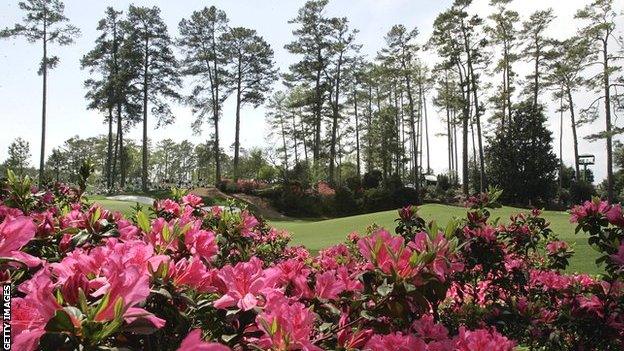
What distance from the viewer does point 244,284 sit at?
100 centimetres

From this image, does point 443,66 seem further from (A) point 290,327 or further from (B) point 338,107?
(A) point 290,327

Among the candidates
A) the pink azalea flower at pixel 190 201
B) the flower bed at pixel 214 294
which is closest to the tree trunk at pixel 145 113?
the pink azalea flower at pixel 190 201

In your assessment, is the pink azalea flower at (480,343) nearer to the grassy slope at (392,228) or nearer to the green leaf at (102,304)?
the green leaf at (102,304)

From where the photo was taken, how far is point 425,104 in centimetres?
4278

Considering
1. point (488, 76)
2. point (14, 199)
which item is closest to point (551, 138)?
point (488, 76)

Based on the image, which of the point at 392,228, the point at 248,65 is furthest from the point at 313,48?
the point at 392,228

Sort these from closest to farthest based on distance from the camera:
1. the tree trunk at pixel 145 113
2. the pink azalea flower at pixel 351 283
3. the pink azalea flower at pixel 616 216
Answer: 1. the pink azalea flower at pixel 351 283
2. the pink azalea flower at pixel 616 216
3. the tree trunk at pixel 145 113

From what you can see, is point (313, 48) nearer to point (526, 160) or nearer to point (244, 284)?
point (526, 160)

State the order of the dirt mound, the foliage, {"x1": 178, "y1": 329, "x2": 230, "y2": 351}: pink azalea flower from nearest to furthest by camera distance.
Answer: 1. {"x1": 178, "y1": 329, "x2": 230, "y2": 351}: pink azalea flower
2. the dirt mound
3. the foliage

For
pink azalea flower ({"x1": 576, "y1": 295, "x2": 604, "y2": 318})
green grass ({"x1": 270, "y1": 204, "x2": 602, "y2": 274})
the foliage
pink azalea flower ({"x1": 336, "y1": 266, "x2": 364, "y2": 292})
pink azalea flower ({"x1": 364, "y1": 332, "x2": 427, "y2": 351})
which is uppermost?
the foliage

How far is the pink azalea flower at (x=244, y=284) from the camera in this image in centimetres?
94


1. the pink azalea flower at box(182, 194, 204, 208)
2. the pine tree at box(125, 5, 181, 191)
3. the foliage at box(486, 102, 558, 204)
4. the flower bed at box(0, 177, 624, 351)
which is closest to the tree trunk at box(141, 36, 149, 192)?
the pine tree at box(125, 5, 181, 191)

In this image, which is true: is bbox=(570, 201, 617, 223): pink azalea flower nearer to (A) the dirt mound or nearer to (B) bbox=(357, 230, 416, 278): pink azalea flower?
(B) bbox=(357, 230, 416, 278): pink azalea flower

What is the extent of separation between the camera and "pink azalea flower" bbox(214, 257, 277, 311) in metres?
0.94
